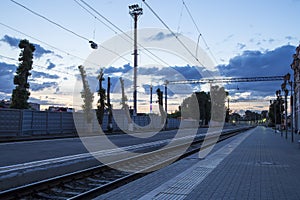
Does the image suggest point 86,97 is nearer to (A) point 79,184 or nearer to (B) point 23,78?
(B) point 23,78

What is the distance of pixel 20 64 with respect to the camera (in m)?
33.7

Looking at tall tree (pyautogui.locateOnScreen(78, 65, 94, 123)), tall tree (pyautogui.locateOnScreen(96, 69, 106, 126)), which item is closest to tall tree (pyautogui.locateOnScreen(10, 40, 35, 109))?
tall tree (pyautogui.locateOnScreen(78, 65, 94, 123))

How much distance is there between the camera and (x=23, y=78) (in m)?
33.7

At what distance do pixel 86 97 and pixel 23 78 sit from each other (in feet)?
27.6

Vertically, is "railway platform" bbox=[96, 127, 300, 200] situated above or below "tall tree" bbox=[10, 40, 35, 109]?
below

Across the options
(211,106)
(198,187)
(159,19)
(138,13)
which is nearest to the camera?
(198,187)

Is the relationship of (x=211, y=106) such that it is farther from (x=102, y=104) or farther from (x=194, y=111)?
(x=102, y=104)

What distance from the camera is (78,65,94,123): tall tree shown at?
39.1 meters

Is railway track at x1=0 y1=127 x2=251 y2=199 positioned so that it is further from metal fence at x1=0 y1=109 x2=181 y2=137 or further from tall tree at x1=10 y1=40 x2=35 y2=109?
tall tree at x1=10 y1=40 x2=35 y2=109

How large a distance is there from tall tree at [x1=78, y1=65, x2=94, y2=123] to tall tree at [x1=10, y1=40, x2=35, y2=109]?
6741 millimetres

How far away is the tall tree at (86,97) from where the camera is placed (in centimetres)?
3909

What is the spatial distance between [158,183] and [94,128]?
3247 centimetres

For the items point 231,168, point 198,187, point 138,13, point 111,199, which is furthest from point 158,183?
point 138,13

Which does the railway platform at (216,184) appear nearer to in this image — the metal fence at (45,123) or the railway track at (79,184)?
the railway track at (79,184)
